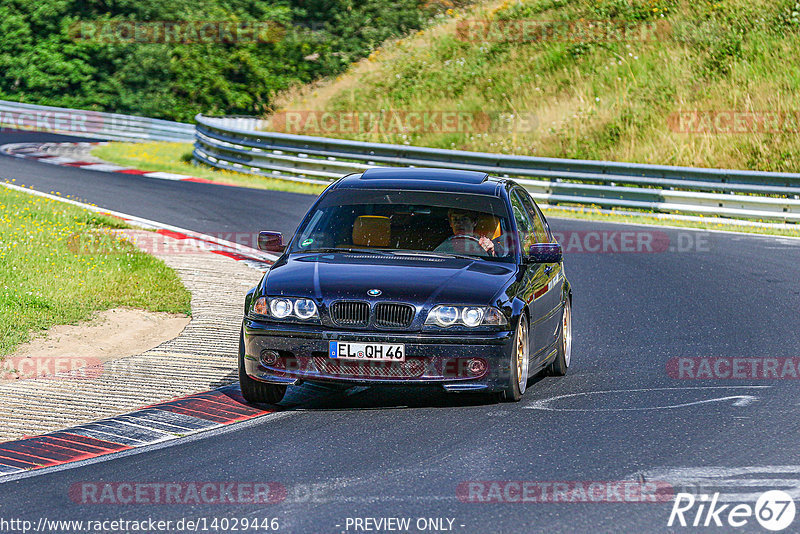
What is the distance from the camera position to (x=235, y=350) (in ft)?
34.1

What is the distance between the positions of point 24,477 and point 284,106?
99.3ft

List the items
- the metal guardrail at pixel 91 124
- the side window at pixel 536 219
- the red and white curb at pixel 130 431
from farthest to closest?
the metal guardrail at pixel 91 124 < the side window at pixel 536 219 < the red and white curb at pixel 130 431

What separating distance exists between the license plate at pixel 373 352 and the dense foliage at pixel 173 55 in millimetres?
41650

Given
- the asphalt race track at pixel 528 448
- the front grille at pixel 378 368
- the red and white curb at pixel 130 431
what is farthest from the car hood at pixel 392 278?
the red and white curb at pixel 130 431

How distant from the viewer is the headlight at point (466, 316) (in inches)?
312

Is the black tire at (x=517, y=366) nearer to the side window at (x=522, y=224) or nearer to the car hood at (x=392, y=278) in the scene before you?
the car hood at (x=392, y=278)

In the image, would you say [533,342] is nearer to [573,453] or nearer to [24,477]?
[573,453]

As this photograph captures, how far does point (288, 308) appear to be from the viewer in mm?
8078

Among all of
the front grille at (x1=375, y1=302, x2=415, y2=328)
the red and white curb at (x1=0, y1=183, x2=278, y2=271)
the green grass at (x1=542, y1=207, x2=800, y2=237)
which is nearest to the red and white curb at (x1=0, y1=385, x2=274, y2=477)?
the front grille at (x1=375, y1=302, x2=415, y2=328)

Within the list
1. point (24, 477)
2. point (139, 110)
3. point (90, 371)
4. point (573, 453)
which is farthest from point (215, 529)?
point (139, 110)

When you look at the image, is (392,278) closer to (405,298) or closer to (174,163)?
(405,298)

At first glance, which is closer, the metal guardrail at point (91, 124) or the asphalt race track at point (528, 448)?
the asphalt race track at point (528, 448)

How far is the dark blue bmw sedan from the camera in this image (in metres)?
7.91

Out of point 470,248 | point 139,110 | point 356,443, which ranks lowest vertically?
point 139,110
